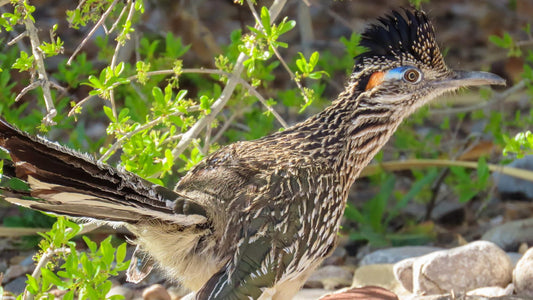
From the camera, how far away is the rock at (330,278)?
5.04 metres

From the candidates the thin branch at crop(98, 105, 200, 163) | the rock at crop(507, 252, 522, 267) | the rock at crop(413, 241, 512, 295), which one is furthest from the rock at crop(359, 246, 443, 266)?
the thin branch at crop(98, 105, 200, 163)

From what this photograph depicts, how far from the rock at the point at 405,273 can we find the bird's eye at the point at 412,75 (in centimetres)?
107

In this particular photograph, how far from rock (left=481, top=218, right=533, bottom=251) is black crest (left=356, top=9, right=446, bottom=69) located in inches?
67.5

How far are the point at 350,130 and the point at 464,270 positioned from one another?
3.43ft

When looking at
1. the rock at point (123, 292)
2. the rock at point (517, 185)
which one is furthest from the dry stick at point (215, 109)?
the rock at point (517, 185)

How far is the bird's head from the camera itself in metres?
4.20

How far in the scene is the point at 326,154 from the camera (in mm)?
4090

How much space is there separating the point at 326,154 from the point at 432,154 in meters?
2.59

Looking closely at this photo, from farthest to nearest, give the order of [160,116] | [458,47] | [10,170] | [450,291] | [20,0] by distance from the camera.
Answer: [458,47] → [450,291] → [160,116] → [20,0] → [10,170]

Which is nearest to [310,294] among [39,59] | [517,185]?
[39,59]

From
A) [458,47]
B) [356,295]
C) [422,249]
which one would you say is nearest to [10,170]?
[356,295]

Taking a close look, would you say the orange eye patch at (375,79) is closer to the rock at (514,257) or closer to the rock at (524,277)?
the rock at (524,277)

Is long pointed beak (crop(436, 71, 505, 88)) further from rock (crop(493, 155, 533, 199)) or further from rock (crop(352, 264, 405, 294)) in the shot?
rock (crop(493, 155, 533, 199))

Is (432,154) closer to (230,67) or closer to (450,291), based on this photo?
(450,291)
